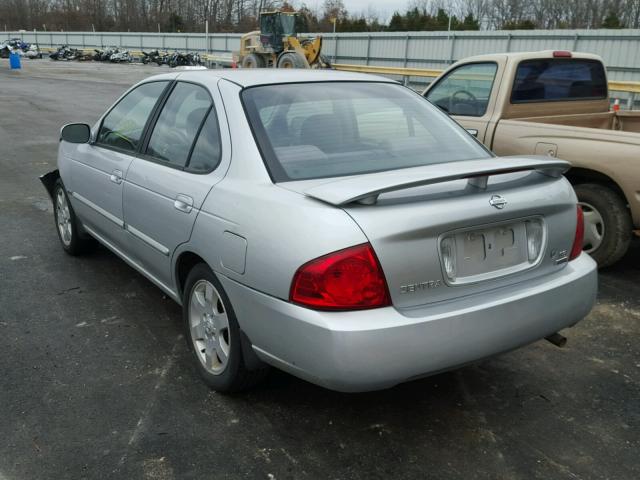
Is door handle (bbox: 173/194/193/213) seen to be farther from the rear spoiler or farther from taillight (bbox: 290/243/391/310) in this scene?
taillight (bbox: 290/243/391/310)

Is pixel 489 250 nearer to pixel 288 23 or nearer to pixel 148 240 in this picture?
pixel 148 240

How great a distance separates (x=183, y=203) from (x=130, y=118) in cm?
136

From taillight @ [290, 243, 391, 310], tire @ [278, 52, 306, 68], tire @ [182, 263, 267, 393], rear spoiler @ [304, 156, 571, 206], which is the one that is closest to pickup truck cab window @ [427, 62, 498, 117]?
rear spoiler @ [304, 156, 571, 206]

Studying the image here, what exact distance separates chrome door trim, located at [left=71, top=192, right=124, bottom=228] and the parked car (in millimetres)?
82

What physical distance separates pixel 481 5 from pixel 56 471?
67.6 metres

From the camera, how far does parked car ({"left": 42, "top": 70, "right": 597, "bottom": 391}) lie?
240 cm

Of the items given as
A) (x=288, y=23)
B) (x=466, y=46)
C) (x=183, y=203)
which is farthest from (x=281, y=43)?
(x=183, y=203)

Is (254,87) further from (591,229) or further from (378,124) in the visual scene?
(591,229)

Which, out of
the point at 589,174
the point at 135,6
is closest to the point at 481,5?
the point at 135,6

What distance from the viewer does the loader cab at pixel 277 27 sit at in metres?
28.1

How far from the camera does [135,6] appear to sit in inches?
3711

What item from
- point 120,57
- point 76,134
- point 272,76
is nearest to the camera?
point 272,76

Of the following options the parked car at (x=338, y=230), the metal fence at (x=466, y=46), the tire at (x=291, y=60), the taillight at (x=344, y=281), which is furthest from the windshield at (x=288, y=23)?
the taillight at (x=344, y=281)

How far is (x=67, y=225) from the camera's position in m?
5.30
